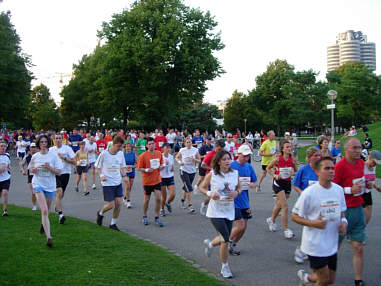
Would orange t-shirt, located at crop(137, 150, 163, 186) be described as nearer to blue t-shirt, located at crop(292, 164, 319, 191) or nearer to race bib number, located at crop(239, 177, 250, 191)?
race bib number, located at crop(239, 177, 250, 191)

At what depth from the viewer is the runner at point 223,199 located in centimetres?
524

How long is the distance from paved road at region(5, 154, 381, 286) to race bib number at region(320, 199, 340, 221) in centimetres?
149

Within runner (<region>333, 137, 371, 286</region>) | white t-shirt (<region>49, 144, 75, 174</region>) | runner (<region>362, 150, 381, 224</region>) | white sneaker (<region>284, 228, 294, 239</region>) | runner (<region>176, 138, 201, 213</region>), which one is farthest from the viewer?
runner (<region>176, 138, 201, 213</region>)

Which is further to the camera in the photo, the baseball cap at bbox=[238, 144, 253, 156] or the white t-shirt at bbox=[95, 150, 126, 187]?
the white t-shirt at bbox=[95, 150, 126, 187]

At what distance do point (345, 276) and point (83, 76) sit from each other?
56801 millimetres

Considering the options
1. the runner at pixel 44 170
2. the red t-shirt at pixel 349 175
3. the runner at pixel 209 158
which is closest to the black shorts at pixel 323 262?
the red t-shirt at pixel 349 175

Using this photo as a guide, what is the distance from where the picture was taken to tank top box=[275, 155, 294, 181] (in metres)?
7.46

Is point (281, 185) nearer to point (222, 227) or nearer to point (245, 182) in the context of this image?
point (245, 182)

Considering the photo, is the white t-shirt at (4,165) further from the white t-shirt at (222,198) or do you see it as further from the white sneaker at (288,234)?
the white sneaker at (288,234)

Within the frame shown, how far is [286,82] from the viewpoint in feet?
202

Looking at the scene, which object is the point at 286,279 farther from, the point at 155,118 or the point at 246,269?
the point at 155,118

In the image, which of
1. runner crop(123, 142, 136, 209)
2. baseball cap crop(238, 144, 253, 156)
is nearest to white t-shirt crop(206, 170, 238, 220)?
baseball cap crop(238, 144, 253, 156)

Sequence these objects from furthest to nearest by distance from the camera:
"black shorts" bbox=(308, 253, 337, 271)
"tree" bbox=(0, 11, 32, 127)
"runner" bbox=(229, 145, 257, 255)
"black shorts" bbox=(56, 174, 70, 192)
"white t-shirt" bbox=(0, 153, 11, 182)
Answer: "tree" bbox=(0, 11, 32, 127), "black shorts" bbox=(56, 174, 70, 192), "white t-shirt" bbox=(0, 153, 11, 182), "runner" bbox=(229, 145, 257, 255), "black shorts" bbox=(308, 253, 337, 271)

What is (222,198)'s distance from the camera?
5.28m
